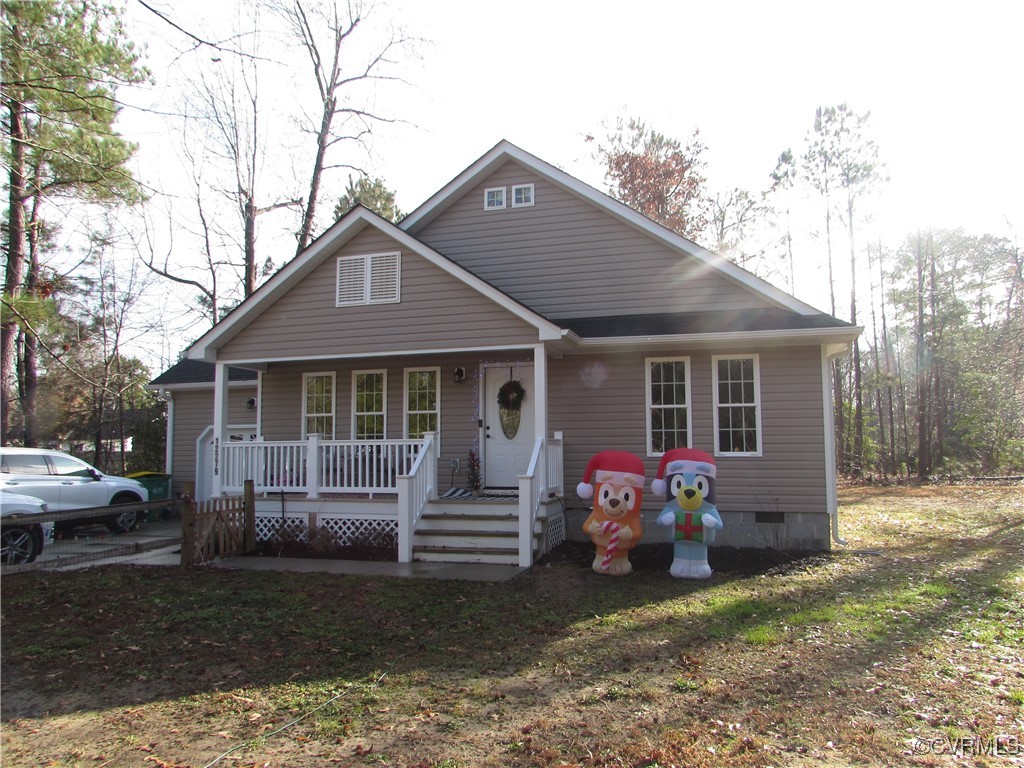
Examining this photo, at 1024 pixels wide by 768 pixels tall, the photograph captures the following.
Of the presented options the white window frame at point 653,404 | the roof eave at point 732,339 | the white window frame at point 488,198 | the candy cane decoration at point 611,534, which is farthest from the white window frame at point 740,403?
the white window frame at point 488,198

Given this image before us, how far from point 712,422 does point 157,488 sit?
12.9 m

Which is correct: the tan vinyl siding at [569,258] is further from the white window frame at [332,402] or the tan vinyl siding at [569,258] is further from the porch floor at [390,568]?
the porch floor at [390,568]

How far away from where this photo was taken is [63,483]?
1299cm

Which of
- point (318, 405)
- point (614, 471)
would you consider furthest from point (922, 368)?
point (318, 405)

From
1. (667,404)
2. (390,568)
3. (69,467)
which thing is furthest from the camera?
(69,467)

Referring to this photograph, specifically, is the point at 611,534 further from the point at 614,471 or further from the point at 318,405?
the point at 318,405

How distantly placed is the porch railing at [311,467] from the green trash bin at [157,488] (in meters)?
5.95

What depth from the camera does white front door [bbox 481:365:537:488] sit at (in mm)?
12375

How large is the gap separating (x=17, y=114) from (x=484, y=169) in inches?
315

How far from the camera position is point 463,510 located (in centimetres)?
1048

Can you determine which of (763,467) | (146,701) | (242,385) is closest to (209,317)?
(242,385)

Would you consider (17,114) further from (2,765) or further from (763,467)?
(763,467)

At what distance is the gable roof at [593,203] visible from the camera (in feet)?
38.6

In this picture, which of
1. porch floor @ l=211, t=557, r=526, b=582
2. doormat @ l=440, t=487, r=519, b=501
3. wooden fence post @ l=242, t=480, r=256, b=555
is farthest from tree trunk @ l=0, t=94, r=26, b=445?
doormat @ l=440, t=487, r=519, b=501
